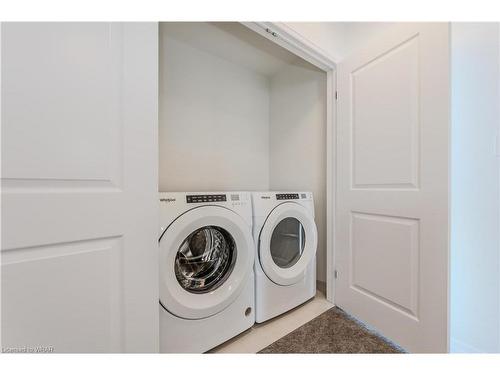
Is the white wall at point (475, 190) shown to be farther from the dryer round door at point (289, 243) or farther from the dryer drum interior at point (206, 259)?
the dryer drum interior at point (206, 259)

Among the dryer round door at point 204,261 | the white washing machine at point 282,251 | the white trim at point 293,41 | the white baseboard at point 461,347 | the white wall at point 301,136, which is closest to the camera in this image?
the dryer round door at point 204,261

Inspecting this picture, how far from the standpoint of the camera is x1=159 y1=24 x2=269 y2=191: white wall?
1.66 metres

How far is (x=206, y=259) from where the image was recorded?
122 cm

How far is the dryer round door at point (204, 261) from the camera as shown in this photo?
3.12 feet

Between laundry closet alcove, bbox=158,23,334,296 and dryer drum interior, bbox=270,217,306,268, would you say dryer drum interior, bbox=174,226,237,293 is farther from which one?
laundry closet alcove, bbox=158,23,334,296

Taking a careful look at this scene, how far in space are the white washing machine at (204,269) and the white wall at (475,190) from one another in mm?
1084

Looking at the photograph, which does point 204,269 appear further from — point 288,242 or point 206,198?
point 288,242

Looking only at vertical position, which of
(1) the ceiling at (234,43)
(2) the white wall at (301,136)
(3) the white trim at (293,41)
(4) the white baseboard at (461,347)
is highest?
(1) the ceiling at (234,43)

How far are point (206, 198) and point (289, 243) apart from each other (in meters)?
0.79

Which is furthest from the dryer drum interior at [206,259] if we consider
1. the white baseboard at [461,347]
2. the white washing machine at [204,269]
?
the white baseboard at [461,347]

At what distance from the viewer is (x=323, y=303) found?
1.57 meters

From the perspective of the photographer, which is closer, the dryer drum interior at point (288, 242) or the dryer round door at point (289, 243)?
the dryer round door at point (289, 243)

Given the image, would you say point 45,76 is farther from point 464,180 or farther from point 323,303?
point 323,303
